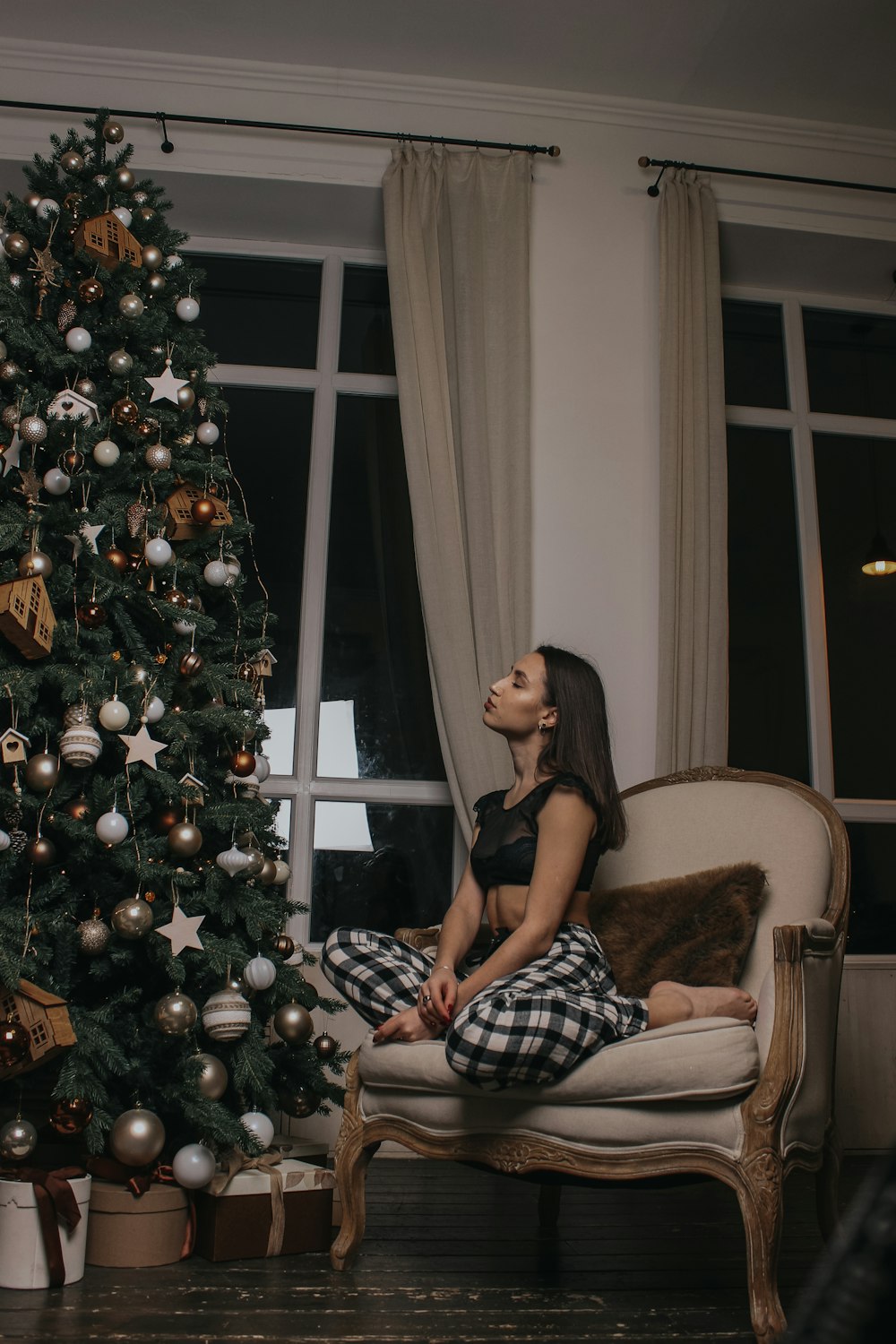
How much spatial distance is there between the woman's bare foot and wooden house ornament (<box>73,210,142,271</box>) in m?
2.26

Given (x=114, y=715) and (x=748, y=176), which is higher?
(x=748, y=176)

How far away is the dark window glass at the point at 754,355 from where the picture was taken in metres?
4.44

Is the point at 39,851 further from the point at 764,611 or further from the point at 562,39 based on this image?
the point at 562,39

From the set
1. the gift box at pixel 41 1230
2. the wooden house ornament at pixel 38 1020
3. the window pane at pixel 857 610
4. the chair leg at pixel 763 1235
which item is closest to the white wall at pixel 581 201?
the window pane at pixel 857 610

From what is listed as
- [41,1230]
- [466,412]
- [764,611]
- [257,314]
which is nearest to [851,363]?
A: [764,611]

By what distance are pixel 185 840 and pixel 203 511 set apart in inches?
33.6

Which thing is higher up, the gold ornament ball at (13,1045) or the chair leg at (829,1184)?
the gold ornament ball at (13,1045)

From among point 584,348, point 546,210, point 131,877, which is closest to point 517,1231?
point 131,877

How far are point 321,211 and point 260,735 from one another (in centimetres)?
247

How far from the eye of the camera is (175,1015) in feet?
6.93

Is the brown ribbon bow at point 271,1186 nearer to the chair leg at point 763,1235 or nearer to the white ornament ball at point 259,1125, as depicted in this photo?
the white ornament ball at point 259,1125

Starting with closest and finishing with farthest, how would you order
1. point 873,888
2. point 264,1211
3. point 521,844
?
point 264,1211 < point 521,844 < point 873,888

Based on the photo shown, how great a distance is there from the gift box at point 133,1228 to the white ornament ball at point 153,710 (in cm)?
97

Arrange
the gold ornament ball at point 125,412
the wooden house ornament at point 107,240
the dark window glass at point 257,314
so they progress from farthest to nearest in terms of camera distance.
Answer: the dark window glass at point 257,314, the wooden house ornament at point 107,240, the gold ornament ball at point 125,412
